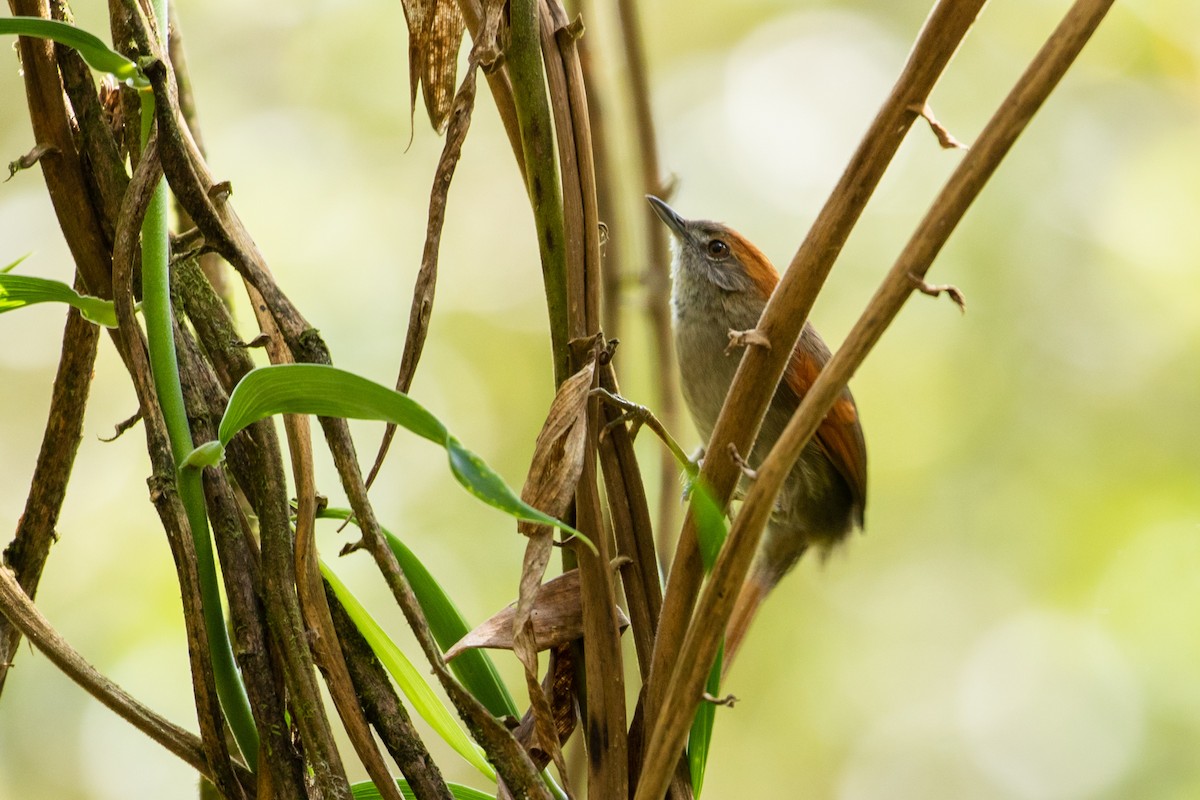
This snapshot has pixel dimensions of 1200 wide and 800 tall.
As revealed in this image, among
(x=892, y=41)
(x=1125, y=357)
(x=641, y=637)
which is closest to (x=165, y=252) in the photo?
(x=641, y=637)

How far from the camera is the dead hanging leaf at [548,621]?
0.91 meters

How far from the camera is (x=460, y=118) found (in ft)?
3.22

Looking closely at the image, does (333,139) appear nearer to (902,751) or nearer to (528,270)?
(528,270)

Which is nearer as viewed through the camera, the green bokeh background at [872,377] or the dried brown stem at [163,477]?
the dried brown stem at [163,477]

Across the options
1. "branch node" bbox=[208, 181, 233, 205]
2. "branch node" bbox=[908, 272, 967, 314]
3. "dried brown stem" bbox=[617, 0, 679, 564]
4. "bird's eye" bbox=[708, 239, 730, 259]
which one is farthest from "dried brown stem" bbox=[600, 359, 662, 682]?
"bird's eye" bbox=[708, 239, 730, 259]

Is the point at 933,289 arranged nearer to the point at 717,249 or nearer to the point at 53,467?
the point at 53,467

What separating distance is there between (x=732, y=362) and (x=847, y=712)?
17.7ft

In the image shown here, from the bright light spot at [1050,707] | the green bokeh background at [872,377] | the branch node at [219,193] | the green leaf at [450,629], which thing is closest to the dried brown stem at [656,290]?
the green leaf at [450,629]

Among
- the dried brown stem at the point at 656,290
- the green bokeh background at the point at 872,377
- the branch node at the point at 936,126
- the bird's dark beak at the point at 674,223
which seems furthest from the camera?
the green bokeh background at the point at 872,377

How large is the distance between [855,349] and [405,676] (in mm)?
487

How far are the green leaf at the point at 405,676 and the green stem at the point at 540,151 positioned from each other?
28cm

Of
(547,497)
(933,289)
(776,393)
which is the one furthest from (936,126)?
(776,393)

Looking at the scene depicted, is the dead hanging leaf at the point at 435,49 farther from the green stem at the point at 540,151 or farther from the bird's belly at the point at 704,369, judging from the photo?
the bird's belly at the point at 704,369

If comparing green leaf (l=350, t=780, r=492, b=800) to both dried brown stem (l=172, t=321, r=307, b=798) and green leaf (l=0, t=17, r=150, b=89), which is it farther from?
green leaf (l=0, t=17, r=150, b=89)
